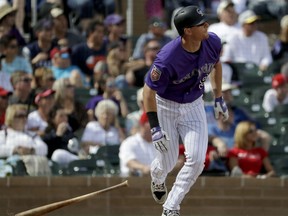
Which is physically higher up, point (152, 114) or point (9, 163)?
point (152, 114)

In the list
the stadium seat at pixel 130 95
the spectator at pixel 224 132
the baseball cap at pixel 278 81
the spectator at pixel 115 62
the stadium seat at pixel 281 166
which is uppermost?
the spectator at pixel 115 62

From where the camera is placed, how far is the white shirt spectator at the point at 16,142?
10148mm

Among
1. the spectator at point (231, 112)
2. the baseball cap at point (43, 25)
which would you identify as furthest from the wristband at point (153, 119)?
the baseball cap at point (43, 25)

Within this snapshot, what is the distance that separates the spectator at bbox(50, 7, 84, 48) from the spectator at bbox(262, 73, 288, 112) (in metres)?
2.50

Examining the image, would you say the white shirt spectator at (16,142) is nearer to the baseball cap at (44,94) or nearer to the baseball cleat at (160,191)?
the baseball cap at (44,94)

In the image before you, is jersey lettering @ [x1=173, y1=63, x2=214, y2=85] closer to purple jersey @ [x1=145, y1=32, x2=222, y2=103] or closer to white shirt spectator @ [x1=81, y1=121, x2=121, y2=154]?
purple jersey @ [x1=145, y1=32, x2=222, y2=103]

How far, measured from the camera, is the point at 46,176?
10125 mm

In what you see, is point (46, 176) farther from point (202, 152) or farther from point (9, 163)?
point (202, 152)

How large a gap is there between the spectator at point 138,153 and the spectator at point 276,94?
204cm

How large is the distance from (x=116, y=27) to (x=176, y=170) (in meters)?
3.26

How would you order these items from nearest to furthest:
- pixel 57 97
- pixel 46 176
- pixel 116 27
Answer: pixel 46 176, pixel 57 97, pixel 116 27

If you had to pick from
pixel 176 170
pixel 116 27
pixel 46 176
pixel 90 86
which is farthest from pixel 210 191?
pixel 116 27

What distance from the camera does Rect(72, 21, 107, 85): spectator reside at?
1226cm

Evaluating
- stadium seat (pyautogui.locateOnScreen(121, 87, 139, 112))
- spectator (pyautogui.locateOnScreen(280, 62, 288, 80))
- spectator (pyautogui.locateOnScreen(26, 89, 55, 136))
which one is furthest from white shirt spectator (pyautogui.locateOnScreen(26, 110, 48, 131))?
spectator (pyautogui.locateOnScreen(280, 62, 288, 80))
